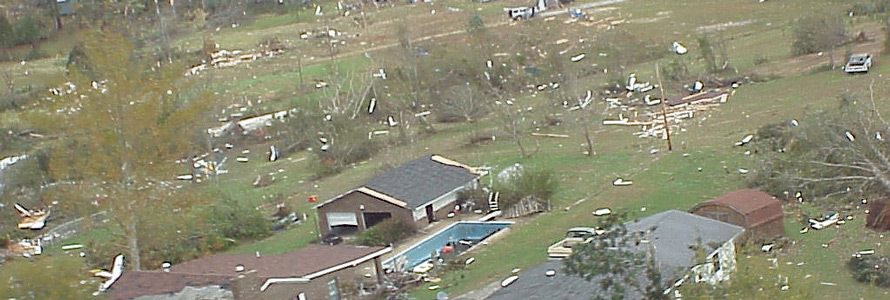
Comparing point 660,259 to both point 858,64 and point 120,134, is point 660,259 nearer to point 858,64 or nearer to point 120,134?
point 120,134

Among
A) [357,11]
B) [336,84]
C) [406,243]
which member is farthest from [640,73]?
[357,11]

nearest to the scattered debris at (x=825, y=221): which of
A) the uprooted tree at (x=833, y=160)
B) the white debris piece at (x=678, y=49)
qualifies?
the uprooted tree at (x=833, y=160)

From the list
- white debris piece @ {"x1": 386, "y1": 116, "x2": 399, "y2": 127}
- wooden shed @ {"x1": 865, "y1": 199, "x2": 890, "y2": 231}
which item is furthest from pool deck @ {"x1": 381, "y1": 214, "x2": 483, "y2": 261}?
white debris piece @ {"x1": 386, "y1": 116, "x2": 399, "y2": 127}

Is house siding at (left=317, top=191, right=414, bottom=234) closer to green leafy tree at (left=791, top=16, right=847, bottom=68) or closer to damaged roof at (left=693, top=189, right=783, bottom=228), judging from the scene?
damaged roof at (left=693, top=189, right=783, bottom=228)

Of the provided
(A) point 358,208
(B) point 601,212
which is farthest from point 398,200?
(B) point 601,212

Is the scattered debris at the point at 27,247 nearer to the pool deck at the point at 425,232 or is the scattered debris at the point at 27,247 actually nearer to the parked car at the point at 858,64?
the pool deck at the point at 425,232
